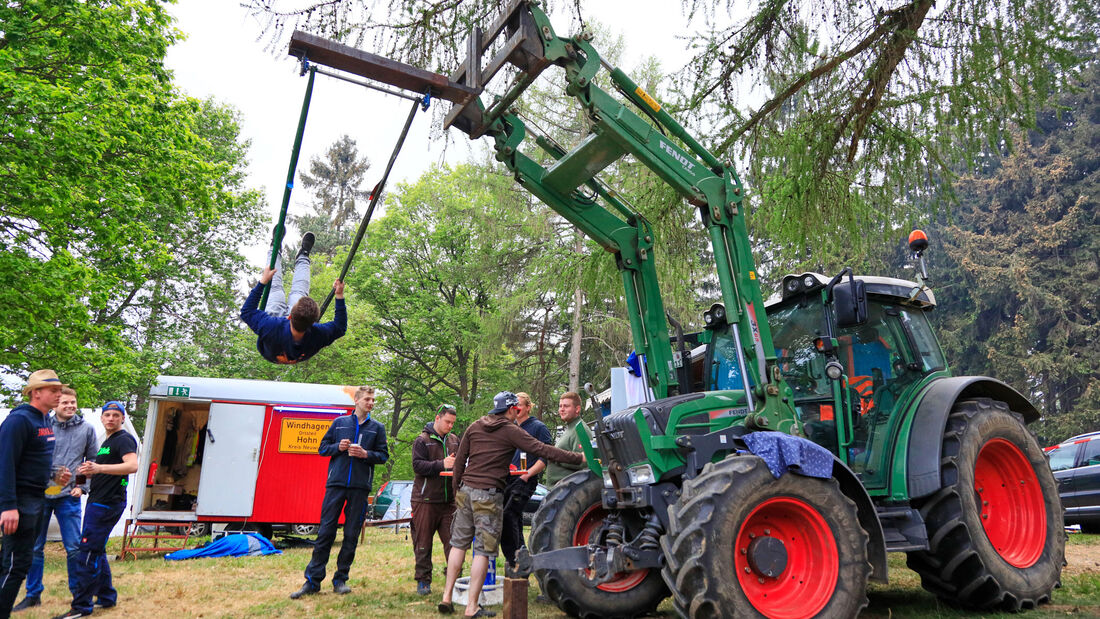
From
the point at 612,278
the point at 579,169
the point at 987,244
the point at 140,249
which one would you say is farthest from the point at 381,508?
the point at 987,244

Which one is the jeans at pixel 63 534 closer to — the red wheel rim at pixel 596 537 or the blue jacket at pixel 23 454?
the blue jacket at pixel 23 454

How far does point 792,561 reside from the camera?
4.64 meters

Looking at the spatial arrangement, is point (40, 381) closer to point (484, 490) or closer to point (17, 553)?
point (17, 553)

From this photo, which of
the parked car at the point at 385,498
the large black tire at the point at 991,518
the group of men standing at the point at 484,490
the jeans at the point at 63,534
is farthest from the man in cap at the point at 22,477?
the parked car at the point at 385,498

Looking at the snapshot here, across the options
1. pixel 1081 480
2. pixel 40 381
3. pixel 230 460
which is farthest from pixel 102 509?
pixel 1081 480

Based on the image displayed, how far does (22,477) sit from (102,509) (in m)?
1.56

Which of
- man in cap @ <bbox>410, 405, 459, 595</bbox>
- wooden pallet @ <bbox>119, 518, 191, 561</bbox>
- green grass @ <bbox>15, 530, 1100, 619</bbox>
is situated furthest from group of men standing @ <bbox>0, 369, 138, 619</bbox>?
wooden pallet @ <bbox>119, 518, 191, 561</bbox>

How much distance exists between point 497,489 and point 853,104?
4469 millimetres

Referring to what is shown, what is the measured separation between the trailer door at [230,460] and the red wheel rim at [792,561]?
11.0 meters

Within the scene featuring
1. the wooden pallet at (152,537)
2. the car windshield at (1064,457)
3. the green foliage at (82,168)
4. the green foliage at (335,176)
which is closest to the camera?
the green foliage at (82,168)

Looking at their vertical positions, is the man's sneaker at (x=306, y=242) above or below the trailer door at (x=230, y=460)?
above

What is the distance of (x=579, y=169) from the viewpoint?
18.4ft

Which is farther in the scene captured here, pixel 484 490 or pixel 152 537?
pixel 152 537

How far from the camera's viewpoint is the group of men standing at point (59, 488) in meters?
4.80
